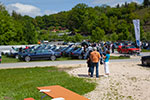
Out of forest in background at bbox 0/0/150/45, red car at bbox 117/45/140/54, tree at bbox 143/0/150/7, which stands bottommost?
red car at bbox 117/45/140/54

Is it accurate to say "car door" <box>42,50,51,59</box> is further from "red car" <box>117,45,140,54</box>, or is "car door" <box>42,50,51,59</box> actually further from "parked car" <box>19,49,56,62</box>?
"red car" <box>117,45,140,54</box>

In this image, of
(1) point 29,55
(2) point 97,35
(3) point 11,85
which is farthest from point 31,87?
(2) point 97,35

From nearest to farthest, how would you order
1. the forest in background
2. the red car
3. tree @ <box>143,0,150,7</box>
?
the red car
the forest in background
tree @ <box>143,0,150,7</box>

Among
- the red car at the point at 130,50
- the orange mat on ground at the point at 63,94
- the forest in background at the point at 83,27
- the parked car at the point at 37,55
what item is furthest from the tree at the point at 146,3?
the orange mat on ground at the point at 63,94

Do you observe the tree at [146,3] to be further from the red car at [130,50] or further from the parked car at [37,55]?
the parked car at [37,55]

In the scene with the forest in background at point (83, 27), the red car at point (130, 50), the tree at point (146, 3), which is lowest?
the red car at point (130, 50)

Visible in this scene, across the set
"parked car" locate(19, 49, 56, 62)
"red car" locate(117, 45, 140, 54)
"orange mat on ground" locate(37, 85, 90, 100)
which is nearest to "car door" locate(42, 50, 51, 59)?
"parked car" locate(19, 49, 56, 62)

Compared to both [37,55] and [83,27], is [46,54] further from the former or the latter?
[83,27]

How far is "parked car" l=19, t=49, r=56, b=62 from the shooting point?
2684 centimetres

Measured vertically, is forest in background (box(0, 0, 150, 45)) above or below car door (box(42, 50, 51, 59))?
above

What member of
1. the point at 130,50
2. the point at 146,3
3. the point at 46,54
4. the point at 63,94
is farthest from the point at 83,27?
the point at 63,94

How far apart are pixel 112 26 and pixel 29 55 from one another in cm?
8294

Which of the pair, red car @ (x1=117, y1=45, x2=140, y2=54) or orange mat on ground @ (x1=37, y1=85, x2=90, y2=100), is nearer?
orange mat on ground @ (x1=37, y1=85, x2=90, y2=100)

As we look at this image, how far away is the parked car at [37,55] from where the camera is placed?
2684 centimetres
